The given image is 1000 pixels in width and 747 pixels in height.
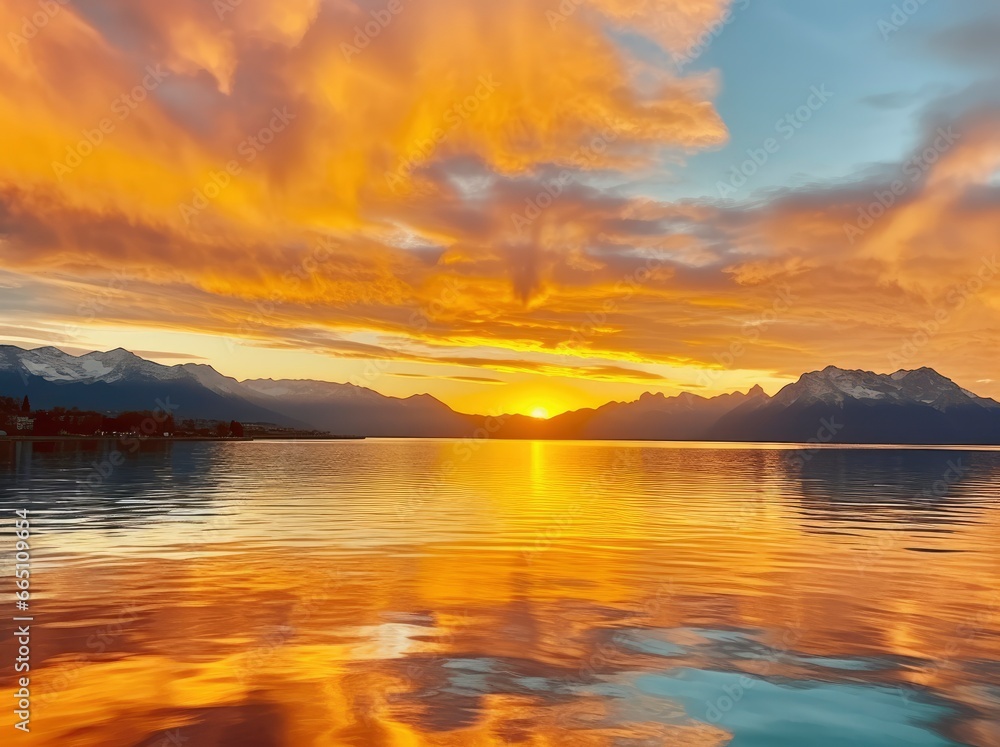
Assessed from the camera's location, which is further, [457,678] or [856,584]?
[856,584]

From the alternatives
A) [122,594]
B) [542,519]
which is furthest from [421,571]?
[542,519]

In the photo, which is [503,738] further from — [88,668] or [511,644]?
[88,668]

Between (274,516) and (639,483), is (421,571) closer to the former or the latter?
(274,516)

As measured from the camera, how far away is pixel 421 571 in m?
31.3

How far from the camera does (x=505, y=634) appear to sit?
818 inches

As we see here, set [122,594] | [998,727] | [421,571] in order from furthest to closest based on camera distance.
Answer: [421,571], [122,594], [998,727]

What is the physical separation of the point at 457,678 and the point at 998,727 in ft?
35.8

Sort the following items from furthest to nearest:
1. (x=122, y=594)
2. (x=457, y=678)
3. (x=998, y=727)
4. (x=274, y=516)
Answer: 1. (x=274, y=516)
2. (x=122, y=594)
3. (x=457, y=678)
4. (x=998, y=727)

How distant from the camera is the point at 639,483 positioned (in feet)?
318

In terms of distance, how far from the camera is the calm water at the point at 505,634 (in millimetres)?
14344

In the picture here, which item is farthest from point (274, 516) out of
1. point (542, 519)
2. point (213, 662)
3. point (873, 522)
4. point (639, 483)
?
point (639, 483)

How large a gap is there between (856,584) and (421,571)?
17392 millimetres

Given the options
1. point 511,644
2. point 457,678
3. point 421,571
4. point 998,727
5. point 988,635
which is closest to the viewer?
point 998,727

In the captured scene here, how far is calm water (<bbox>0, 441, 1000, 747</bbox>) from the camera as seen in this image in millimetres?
14344
